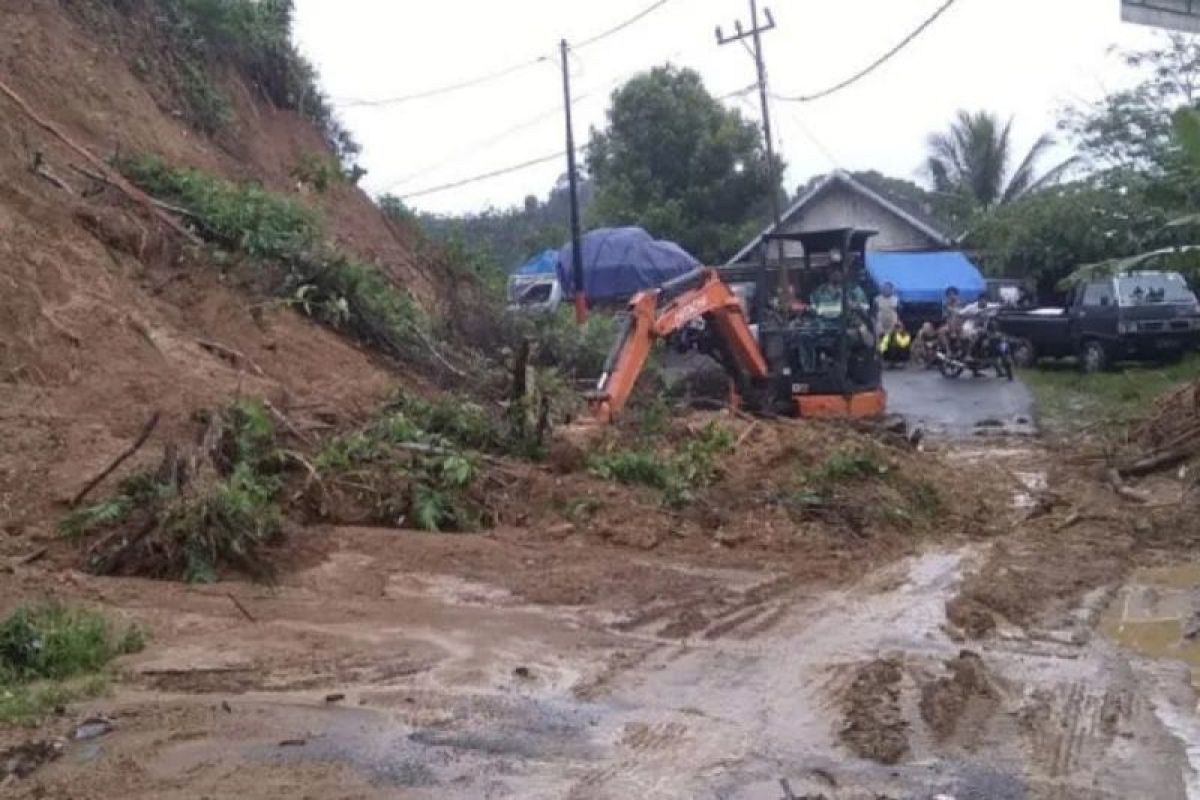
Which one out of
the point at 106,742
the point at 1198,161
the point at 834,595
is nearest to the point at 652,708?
the point at 106,742

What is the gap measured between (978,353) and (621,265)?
33.3 feet

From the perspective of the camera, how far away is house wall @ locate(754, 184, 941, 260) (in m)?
49.4

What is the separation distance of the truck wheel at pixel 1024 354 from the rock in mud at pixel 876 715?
2450 cm

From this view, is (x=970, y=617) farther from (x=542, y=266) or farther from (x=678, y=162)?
(x=678, y=162)

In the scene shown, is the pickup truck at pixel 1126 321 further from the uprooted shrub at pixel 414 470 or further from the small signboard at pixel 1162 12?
the uprooted shrub at pixel 414 470

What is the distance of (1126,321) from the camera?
29.1 meters

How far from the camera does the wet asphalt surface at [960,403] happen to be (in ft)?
73.9

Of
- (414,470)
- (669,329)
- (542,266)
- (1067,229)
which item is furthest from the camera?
(542,266)

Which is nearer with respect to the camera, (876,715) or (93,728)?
(93,728)

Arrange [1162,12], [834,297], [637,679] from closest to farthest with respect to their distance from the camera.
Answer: [637,679] < [834,297] < [1162,12]

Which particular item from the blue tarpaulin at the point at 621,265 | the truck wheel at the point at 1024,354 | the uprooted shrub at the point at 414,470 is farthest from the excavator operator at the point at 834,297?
the blue tarpaulin at the point at 621,265

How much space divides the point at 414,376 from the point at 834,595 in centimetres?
804

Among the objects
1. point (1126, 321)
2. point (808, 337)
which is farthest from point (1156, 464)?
point (1126, 321)

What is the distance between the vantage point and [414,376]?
18031 mm
